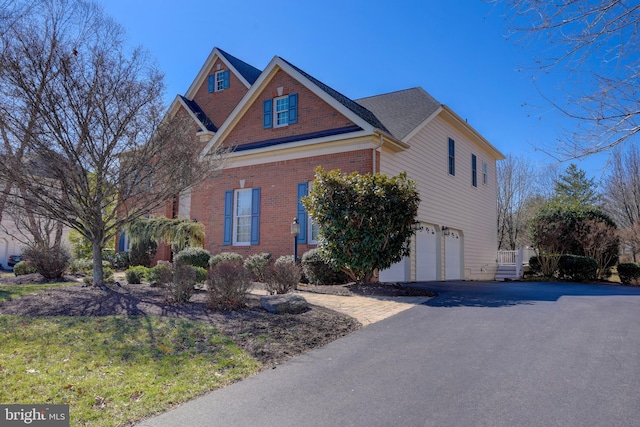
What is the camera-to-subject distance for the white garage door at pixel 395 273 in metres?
13.9

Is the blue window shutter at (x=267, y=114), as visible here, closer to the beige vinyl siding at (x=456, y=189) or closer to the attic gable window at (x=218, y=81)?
the beige vinyl siding at (x=456, y=189)

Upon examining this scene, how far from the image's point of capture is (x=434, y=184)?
56.4ft

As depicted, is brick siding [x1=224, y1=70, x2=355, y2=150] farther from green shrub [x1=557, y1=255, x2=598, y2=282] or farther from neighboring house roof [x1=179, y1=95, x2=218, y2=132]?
green shrub [x1=557, y1=255, x2=598, y2=282]

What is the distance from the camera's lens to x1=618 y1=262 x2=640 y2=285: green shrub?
18.2m

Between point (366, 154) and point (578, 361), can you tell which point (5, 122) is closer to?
point (366, 154)

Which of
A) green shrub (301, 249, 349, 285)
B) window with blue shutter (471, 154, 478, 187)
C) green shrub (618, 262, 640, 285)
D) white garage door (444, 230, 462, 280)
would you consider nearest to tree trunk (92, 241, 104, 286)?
green shrub (301, 249, 349, 285)

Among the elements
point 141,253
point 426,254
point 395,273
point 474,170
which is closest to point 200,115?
point 141,253

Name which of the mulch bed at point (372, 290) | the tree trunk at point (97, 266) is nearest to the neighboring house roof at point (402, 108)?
the mulch bed at point (372, 290)

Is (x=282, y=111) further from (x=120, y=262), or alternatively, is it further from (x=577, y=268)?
(x=577, y=268)

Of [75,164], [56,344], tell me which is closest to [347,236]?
[75,164]

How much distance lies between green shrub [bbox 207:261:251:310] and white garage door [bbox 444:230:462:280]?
39.0ft

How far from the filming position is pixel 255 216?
52.9 ft

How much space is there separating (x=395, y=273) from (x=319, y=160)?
4.45 metres

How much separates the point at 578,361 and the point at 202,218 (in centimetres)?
1466
